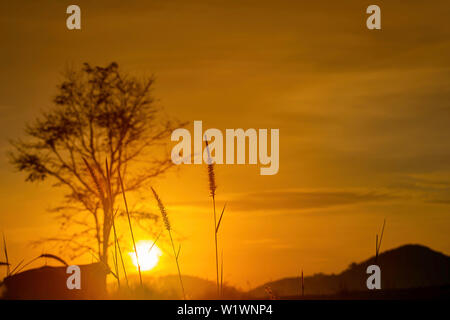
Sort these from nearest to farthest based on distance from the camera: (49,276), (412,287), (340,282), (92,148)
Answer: (340,282)
(412,287)
(49,276)
(92,148)

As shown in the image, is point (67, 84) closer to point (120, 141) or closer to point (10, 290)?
point (120, 141)

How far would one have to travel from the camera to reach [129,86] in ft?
63.0

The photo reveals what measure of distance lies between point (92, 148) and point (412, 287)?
38.0ft
